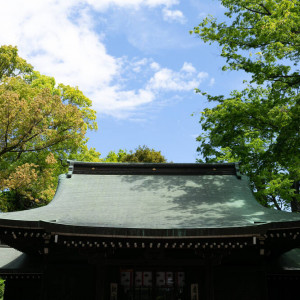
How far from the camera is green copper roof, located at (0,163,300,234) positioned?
9.09m

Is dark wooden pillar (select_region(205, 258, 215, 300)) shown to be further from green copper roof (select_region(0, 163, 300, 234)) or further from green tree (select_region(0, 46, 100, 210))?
green tree (select_region(0, 46, 100, 210))

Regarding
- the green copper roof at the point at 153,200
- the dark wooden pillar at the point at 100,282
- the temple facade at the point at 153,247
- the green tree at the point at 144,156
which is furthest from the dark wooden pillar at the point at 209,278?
the green tree at the point at 144,156

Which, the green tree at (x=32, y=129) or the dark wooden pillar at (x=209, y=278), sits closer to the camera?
the dark wooden pillar at (x=209, y=278)

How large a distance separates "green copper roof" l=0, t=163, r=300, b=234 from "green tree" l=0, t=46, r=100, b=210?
24.2 ft

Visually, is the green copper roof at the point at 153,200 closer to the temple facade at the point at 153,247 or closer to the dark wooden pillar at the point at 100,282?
the temple facade at the point at 153,247

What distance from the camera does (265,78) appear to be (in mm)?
13023

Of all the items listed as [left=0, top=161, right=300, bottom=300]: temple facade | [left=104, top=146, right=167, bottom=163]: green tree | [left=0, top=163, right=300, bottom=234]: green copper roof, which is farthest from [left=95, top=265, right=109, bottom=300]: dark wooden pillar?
[left=104, top=146, right=167, bottom=163]: green tree

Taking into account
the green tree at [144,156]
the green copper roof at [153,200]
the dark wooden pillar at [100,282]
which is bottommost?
the dark wooden pillar at [100,282]

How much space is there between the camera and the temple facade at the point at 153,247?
8.45 m

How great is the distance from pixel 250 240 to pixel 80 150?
20.9 meters

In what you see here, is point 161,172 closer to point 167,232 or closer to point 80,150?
point 167,232

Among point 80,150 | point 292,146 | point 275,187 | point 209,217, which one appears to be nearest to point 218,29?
point 292,146

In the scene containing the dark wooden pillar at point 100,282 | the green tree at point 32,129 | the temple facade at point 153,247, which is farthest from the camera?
the green tree at point 32,129

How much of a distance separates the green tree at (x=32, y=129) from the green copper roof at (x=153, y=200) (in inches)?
290
